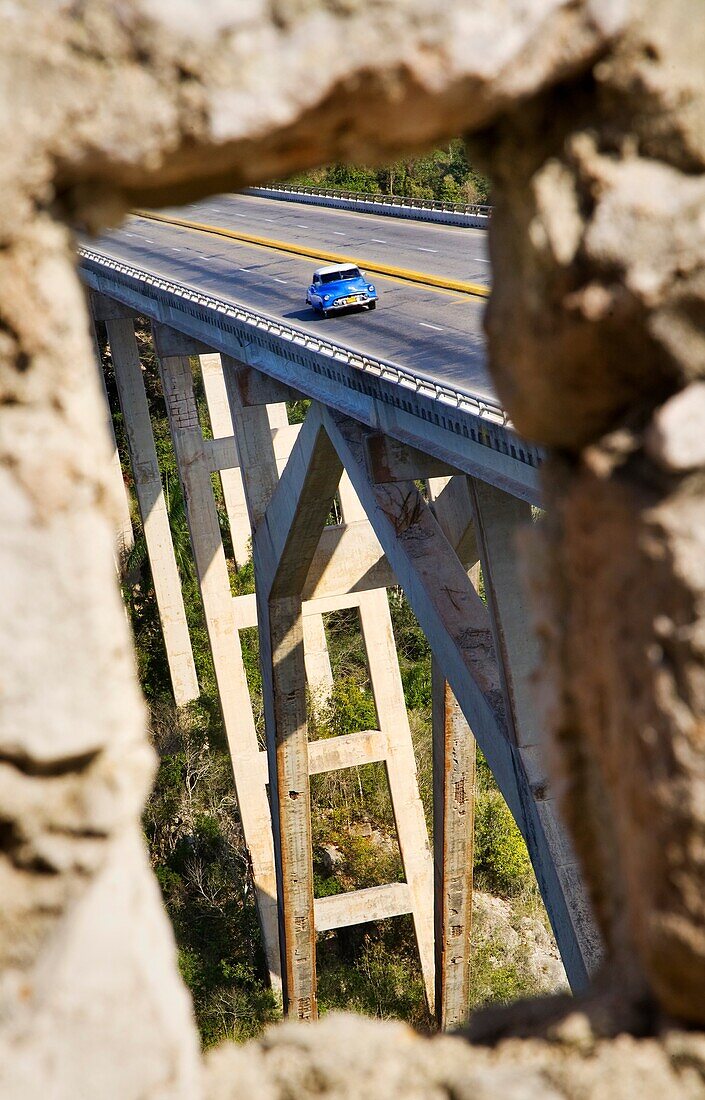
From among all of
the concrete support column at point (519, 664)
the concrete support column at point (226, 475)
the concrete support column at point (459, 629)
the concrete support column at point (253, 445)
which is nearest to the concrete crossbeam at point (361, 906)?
the concrete support column at point (253, 445)

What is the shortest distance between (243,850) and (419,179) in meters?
34.8

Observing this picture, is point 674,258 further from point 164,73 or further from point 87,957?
point 87,957

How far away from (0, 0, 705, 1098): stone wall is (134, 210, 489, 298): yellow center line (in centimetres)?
1140

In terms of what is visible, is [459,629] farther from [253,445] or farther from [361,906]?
[361,906]

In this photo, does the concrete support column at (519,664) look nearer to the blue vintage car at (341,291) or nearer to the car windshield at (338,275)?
the blue vintage car at (341,291)

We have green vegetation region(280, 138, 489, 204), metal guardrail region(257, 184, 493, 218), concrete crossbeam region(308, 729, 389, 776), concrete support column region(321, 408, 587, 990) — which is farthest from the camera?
green vegetation region(280, 138, 489, 204)

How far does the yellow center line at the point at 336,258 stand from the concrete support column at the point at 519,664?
3.15 m

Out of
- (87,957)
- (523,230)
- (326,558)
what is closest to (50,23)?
(523,230)

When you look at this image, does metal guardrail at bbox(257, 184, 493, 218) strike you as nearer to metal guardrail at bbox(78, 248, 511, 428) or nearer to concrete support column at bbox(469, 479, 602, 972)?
metal guardrail at bbox(78, 248, 511, 428)

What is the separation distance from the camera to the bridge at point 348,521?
12.7 metres

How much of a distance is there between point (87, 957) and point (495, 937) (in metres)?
26.0

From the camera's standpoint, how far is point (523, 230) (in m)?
3.27

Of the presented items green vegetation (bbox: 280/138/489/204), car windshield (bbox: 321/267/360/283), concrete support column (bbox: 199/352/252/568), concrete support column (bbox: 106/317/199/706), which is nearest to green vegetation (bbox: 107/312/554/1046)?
concrete support column (bbox: 199/352/252/568)

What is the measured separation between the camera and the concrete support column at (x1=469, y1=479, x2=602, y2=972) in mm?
12055
